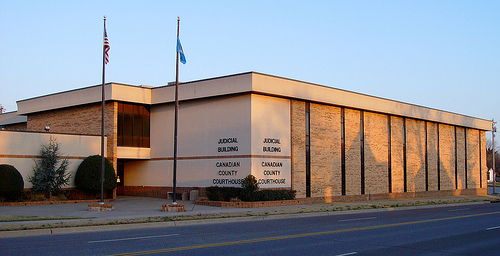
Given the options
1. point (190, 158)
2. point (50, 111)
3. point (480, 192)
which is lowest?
point (480, 192)

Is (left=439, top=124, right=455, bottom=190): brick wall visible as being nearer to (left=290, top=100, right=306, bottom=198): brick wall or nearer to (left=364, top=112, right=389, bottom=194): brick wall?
(left=364, top=112, right=389, bottom=194): brick wall

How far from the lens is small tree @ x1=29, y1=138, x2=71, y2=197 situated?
3038cm

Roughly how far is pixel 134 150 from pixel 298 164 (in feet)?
38.5

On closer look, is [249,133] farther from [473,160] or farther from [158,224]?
[473,160]

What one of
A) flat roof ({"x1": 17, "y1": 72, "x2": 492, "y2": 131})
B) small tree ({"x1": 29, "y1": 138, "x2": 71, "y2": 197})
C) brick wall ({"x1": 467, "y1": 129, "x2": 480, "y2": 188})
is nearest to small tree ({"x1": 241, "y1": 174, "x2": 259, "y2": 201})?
flat roof ({"x1": 17, "y1": 72, "x2": 492, "y2": 131})

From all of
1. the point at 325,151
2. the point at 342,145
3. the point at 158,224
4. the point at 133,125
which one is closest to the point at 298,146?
the point at 325,151

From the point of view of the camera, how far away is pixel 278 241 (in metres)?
14.3

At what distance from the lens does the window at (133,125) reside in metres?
34.9

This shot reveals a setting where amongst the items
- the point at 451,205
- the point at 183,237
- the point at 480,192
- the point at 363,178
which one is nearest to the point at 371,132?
the point at 363,178

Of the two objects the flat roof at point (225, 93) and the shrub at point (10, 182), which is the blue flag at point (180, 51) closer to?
the flat roof at point (225, 93)

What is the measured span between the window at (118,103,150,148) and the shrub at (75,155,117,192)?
305cm

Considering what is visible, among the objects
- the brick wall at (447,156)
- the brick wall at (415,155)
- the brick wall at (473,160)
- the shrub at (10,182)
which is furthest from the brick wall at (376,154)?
the shrub at (10,182)

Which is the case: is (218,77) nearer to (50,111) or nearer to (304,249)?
(50,111)

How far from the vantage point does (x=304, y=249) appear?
12.8 meters
